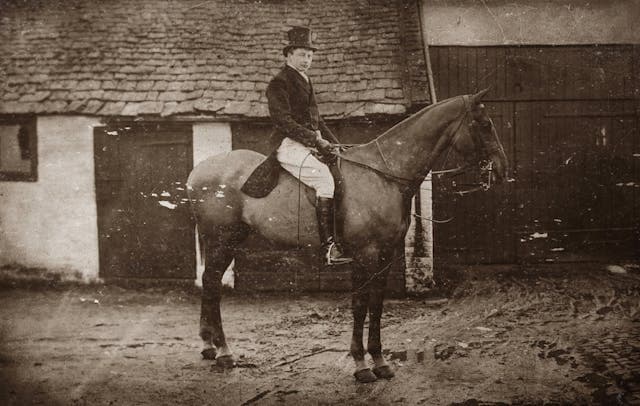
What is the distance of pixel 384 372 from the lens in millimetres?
5555

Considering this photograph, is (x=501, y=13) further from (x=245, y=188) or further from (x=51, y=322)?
(x=51, y=322)

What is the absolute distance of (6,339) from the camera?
6.70 metres

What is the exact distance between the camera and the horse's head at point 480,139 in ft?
18.0

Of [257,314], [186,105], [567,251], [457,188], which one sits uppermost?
[186,105]

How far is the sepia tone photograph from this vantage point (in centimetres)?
761

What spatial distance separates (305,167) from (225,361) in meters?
2.16

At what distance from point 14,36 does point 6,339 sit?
5.53m

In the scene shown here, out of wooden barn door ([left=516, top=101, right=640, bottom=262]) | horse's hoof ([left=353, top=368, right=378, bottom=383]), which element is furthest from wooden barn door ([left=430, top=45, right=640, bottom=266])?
horse's hoof ([left=353, top=368, right=378, bottom=383])

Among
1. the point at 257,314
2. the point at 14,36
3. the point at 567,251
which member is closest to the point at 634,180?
the point at 567,251

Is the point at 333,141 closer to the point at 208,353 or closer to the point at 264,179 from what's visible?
the point at 264,179

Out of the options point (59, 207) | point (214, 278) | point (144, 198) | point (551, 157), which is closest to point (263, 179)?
point (214, 278)

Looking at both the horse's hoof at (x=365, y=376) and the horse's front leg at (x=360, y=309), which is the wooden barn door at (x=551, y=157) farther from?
the horse's hoof at (x=365, y=376)

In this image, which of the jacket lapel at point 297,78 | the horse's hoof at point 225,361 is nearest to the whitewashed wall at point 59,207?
the horse's hoof at point 225,361

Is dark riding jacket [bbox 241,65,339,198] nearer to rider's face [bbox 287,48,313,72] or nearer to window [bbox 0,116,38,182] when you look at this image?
rider's face [bbox 287,48,313,72]
